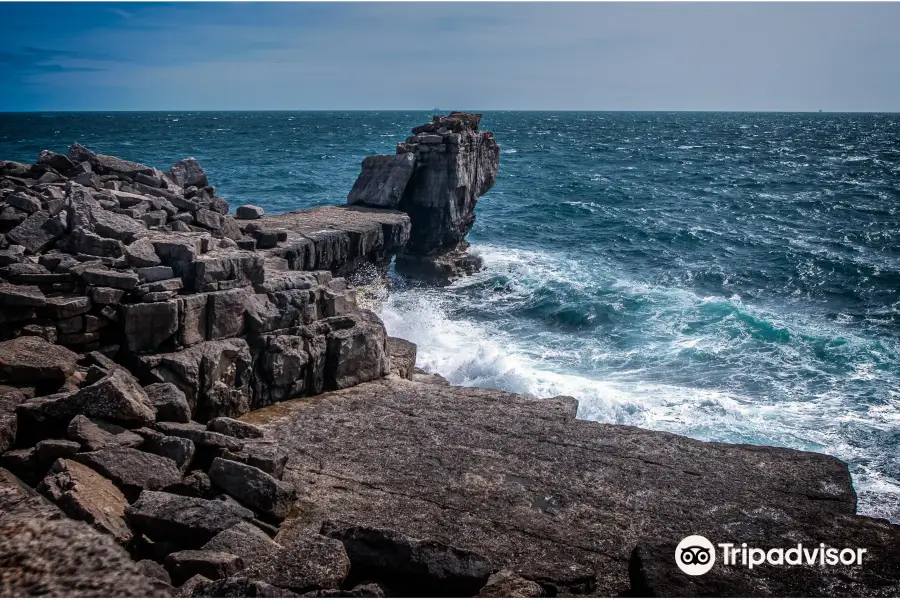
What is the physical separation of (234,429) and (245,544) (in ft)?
9.24

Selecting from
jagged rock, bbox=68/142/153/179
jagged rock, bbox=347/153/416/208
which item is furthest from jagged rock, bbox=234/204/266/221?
jagged rock, bbox=347/153/416/208

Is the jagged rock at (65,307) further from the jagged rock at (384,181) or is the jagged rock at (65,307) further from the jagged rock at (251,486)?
the jagged rock at (384,181)

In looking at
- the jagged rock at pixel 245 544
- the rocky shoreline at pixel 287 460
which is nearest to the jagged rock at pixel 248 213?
the rocky shoreline at pixel 287 460

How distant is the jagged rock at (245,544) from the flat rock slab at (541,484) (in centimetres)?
73

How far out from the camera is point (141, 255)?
37.6 ft

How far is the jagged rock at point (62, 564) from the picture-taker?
3209mm

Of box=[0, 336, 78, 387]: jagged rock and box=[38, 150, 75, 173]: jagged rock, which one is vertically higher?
box=[38, 150, 75, 173]: jagged rock

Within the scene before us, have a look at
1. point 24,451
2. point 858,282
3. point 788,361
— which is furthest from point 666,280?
point 24,451

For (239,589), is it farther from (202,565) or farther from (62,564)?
(62,564)

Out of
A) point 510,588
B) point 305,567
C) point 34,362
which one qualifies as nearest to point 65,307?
point 34,362

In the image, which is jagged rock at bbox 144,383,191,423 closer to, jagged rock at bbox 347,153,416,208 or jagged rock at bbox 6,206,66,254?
jagged rock at bbox 6,206,66,254

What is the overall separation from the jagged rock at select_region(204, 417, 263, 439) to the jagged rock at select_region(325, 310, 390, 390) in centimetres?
294

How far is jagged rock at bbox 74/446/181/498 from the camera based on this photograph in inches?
316

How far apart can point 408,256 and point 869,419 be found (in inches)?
720
